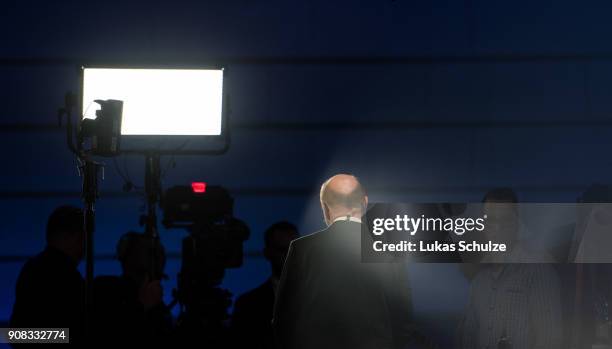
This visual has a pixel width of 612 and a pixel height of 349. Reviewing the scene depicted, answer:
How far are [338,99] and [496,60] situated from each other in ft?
2.73

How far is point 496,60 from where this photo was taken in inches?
165

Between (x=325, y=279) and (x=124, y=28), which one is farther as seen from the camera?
(x=124, y=28)

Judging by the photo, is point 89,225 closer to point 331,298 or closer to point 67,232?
point 67,232

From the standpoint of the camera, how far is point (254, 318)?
3.54m

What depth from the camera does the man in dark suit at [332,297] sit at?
8.63ft

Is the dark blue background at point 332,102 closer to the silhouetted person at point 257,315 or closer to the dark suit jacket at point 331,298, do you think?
A: the silhouetted person at point 257,315

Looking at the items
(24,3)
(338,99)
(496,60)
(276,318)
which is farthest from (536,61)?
(24,3)

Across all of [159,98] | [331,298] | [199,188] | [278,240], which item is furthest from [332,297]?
[159,98]

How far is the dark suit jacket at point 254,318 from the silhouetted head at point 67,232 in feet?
2.62

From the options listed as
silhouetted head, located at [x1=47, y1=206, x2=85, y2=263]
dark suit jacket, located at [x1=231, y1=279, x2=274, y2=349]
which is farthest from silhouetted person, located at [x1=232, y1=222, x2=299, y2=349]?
silhouetted head, located at [x1=47, y1=206, x2=85, y2=263]

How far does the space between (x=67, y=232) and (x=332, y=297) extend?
1034 mm

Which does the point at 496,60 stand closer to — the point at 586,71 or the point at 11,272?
the point at 586,71

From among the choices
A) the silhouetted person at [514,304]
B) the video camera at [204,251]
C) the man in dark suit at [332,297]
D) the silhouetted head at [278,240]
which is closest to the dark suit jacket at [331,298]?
the man in dark suit at [332,297]

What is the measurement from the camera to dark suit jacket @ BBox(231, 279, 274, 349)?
3.46 m
